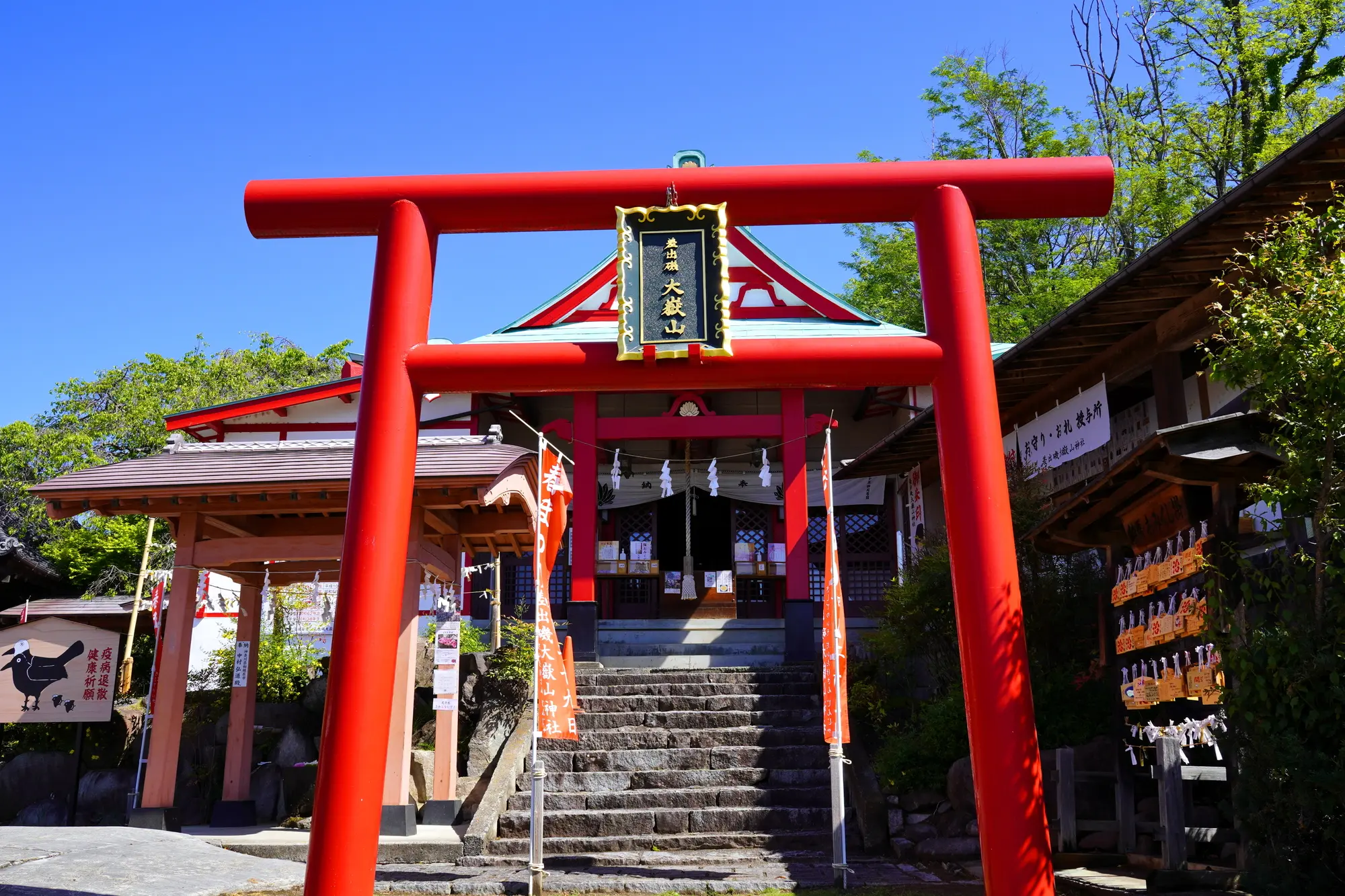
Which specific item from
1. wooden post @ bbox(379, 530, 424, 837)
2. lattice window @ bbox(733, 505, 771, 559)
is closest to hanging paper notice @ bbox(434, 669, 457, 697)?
wooden post @ bbox(379, 530, 424, 837)

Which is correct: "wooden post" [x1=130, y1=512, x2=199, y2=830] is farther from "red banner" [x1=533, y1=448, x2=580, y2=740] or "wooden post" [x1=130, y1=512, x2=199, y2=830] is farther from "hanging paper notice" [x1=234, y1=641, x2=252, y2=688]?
"red banner" [x1=533, y1=448, x2=580, y2=740]

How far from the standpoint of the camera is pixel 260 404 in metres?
18.9

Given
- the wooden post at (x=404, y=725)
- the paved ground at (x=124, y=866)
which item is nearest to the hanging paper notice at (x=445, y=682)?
the wooden post at (x=404, y=725)

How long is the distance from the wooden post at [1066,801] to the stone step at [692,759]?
311 centimetres

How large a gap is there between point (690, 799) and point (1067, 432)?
5.77 meters

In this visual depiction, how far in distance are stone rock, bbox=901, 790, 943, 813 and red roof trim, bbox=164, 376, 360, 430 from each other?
1217 cm

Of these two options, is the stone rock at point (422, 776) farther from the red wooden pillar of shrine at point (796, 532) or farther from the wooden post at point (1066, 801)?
the wooden post at point (1066, 801)

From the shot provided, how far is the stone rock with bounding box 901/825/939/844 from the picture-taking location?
393 inches

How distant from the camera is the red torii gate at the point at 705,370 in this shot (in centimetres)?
570

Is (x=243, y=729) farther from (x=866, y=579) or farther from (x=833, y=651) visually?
(x=866, y=579)

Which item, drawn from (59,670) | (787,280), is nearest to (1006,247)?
(787,280)

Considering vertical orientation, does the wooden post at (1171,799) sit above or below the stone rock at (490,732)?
below

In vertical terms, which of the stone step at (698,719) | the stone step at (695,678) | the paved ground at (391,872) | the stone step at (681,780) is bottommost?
the paved ground at (391,872)

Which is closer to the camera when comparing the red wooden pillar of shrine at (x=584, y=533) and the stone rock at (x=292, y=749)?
the stone rock at (x=292, y=749)
